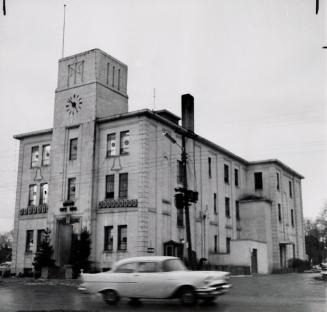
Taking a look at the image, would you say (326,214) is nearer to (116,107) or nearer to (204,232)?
(204,232)

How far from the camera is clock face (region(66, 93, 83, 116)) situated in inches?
1619

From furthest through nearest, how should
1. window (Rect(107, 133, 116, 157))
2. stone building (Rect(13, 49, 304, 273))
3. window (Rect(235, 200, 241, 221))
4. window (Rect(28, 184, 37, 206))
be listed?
1. window (Rect(235, 200, 241, 221))
2. window (Rect(28, 184, 37, 206))
3. window (Rect(107, 133, 116, 157))
4. stone building (Rect(13, 49, 304, 273))

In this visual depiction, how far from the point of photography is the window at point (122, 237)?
36.9 metres

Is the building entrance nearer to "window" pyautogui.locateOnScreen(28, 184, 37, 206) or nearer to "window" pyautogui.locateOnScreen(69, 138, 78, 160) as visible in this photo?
"window" pyautogui.locateOnScreen(69, 138, 78, 160)

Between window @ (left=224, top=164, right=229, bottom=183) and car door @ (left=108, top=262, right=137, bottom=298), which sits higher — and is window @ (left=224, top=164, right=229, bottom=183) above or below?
above

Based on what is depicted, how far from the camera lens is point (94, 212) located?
38500 mm

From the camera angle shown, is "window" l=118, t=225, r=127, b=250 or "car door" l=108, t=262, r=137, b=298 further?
"window" l=118, t=225, r=127, b=250

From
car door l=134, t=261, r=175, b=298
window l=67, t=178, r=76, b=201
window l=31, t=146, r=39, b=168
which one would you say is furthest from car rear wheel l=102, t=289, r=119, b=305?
window l=31, t=146, r=39, b=168

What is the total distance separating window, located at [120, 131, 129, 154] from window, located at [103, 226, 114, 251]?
6.02 m

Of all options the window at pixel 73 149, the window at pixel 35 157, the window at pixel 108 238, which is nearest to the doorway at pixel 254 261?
the window at pixel 108 238

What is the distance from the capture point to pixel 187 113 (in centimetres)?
4484

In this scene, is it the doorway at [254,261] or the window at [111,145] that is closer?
the window at [111,145]

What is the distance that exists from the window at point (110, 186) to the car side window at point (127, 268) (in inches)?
856

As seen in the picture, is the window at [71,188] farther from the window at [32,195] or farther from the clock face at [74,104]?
the clock face at [74,104]
